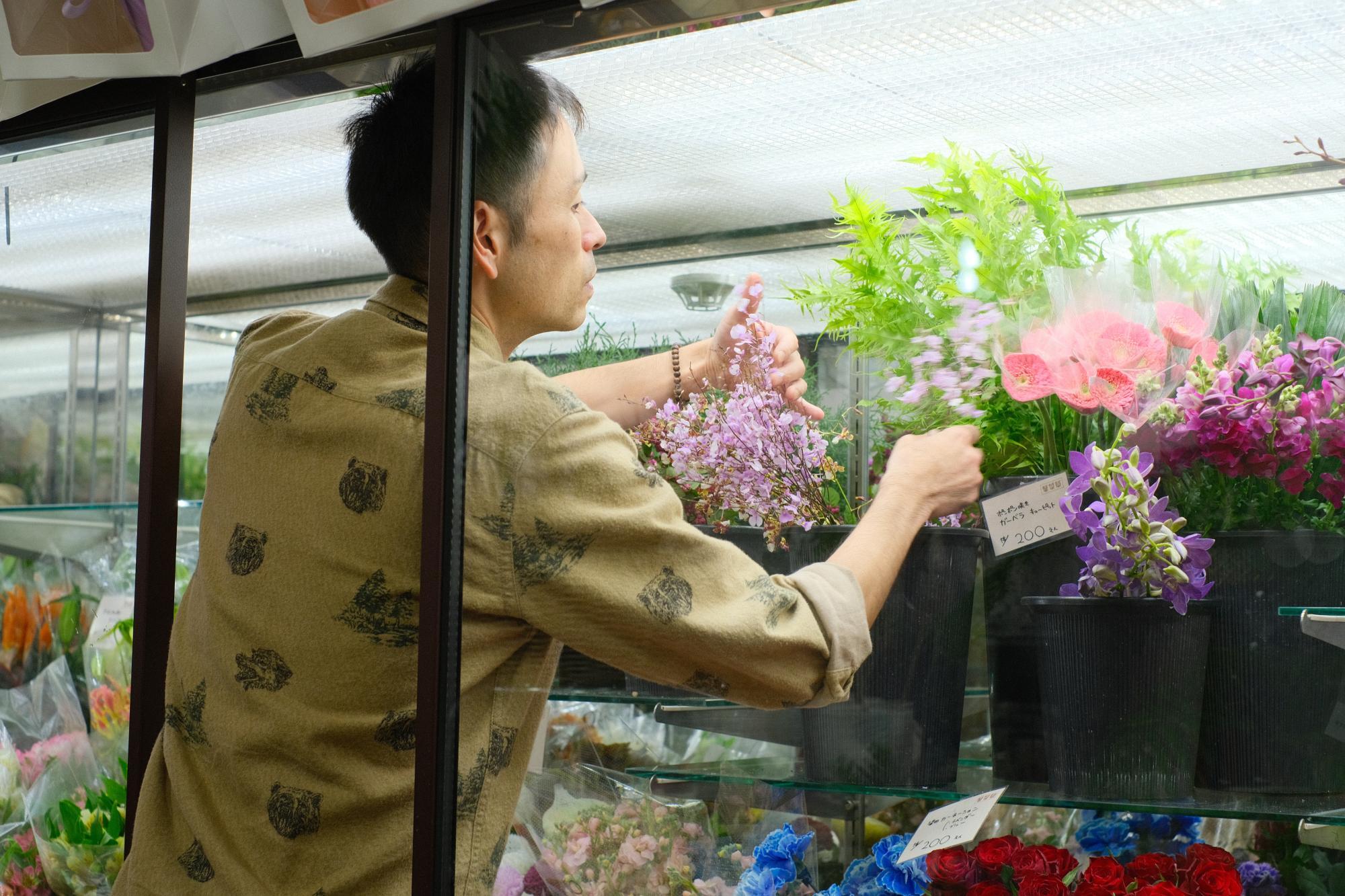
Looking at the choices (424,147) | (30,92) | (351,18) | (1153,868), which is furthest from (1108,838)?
(30,92)

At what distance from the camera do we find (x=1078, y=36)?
3.41ft

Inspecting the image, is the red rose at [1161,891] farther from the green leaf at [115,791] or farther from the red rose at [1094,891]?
the green leaf at [115,791]

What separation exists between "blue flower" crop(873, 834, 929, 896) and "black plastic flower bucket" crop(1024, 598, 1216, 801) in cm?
17

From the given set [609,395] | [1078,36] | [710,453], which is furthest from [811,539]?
[1078,36]

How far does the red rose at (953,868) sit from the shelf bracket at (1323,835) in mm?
293

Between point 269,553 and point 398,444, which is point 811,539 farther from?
point 269,553

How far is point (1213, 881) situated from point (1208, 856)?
0.03m

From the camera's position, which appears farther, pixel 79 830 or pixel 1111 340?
pixel 79 830

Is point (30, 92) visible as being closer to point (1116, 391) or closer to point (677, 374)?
point (677, 374)

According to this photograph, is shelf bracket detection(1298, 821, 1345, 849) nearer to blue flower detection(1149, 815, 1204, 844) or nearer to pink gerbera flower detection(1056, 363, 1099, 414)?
blue flower detection(1149, 815, 1204, 844)

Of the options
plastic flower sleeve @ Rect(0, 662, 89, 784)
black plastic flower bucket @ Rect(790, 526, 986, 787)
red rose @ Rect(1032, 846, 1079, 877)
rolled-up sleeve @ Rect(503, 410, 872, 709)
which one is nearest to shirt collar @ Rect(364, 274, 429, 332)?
rolled-up sleeve @ Rect(503, 410, 872, 709)

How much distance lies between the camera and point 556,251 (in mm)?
1223

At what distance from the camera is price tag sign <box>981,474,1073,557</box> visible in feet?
3.66

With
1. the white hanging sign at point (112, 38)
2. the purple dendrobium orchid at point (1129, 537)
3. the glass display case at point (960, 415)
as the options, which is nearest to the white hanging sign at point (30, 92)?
the white hanging sign at point (112, 38)
